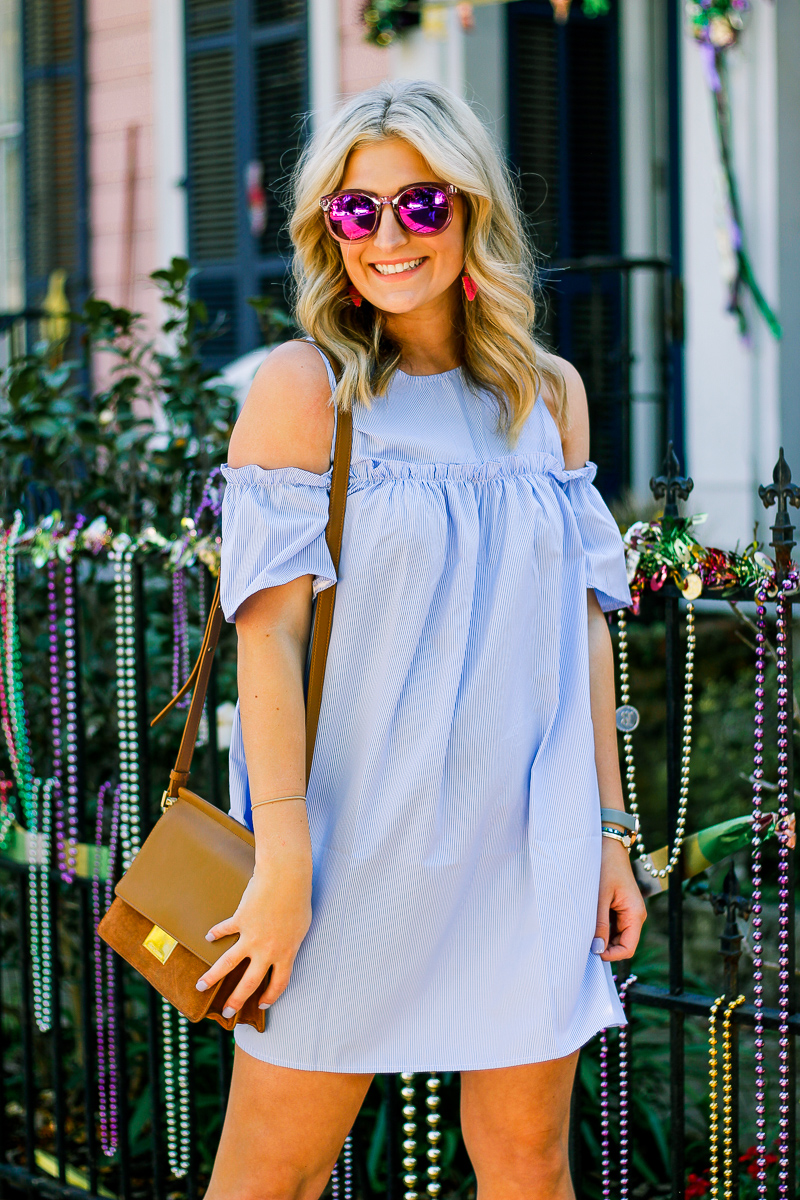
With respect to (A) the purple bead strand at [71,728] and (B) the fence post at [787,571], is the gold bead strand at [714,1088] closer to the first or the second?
(B) the fence post at [787,571]

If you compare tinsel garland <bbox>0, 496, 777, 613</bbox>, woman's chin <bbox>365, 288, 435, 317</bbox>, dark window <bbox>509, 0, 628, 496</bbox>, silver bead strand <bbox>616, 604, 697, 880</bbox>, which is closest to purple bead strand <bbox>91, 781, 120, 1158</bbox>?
tinsel garland <bbox>0, 496, 777, 613</bbox>

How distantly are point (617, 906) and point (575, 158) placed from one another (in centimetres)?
507

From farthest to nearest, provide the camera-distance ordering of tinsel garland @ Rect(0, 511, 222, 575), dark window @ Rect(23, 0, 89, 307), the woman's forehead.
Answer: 1. dark window @ Rect(23, 0, 89, 307)
2. tinsel garland @ Rect(0, 511, 222, 575)
3. the woman's forehead

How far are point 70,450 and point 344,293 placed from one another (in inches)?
47.5

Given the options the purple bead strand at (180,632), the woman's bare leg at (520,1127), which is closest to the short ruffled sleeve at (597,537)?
the woman's bare leg at (520,1127)

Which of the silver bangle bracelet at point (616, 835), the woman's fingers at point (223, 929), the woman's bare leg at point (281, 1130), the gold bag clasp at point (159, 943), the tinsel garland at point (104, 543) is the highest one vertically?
the tinsel garland at point (104, 543)

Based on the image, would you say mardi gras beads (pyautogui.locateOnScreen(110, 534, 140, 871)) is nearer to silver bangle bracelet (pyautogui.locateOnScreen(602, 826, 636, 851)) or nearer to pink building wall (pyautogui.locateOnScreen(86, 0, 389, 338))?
silver bangle bracelet (pyautogui.locateOnScreen(602, 826, 636, 851))

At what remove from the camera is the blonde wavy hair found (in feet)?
5.24

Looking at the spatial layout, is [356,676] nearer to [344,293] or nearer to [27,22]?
[344,293]

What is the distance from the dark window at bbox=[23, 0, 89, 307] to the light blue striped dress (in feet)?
20.2

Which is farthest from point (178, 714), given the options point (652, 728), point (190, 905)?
point (652, 728)

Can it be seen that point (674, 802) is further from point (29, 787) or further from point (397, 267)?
point (29, 787)

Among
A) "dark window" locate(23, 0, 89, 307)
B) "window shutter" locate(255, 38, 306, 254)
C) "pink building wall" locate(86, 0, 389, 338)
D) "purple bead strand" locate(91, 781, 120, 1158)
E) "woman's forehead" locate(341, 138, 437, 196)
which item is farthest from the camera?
"dark window" locate(23, 0, 89, 307)

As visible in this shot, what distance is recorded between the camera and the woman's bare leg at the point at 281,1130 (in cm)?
157
